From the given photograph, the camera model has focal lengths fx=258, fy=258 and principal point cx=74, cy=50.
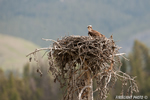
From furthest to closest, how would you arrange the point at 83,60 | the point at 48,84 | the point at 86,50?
the point at 48,84, the point at 83,60, the point at 86,50

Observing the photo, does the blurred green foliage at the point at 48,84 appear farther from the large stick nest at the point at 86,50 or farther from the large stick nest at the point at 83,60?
the large stick nest at the point at 86,50

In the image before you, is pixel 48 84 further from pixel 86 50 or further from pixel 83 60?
pixel 86 50

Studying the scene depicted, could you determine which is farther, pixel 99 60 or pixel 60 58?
pixel 60 58

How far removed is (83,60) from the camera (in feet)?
28.1

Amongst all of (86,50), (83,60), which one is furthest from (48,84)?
(86,50)

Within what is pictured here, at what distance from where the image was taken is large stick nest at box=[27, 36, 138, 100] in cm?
828

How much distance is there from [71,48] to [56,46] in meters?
0.54

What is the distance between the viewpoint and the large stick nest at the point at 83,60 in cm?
828

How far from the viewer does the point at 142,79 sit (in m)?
69.1

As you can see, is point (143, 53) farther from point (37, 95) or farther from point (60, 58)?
point (60, 58)

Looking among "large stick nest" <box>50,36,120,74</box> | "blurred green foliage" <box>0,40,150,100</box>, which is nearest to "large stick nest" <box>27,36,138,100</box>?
"large stick nest" <box>50,36,120,74</box>

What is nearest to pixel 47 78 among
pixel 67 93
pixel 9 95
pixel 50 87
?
pixel 50 87

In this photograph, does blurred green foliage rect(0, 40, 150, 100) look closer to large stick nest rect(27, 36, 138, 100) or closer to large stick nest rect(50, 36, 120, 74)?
large stick nest rect(27, 36, 138, 100)

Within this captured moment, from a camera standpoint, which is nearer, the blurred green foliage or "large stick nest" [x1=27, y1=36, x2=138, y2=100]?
"large stick nest" [x1=27, y1=36, x2=138, y2=100]
